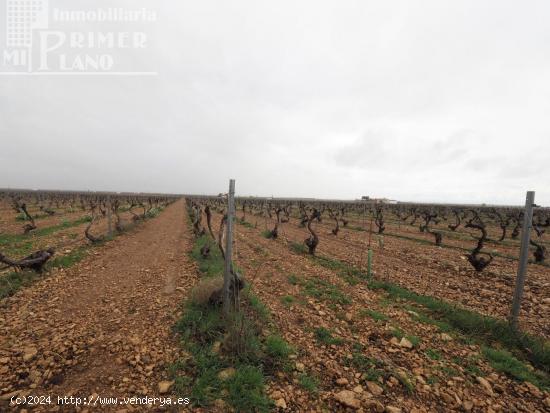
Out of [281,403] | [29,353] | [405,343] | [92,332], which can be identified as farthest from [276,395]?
[29,353]

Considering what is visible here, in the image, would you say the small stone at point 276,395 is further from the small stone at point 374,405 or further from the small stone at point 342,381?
the small stone at point 374,405

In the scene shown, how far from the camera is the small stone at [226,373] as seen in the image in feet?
12.6

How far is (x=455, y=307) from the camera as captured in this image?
6719 millimetres

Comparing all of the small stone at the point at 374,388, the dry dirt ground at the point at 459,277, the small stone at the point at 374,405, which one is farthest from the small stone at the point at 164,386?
the dry dirt ground at the point at 459,277

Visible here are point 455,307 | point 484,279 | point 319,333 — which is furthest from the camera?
point 484,279

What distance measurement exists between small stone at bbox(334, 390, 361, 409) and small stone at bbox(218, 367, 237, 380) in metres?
1.66

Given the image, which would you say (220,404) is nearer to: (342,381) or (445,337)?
(342,381)

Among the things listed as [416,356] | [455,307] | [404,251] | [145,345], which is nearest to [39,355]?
[145,345]

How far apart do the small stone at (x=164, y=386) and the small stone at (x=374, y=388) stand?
10.3ft

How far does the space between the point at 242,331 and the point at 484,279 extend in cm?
1052

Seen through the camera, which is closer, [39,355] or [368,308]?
[39,355]

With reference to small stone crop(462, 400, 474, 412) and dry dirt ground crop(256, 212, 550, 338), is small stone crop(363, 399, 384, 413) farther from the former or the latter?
dry dirt ground crop(256, 212, 550, 338)

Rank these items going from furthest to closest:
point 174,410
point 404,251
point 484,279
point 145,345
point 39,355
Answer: point 404,251, point 484,279, point 145,345, point 39,355, point 174,410

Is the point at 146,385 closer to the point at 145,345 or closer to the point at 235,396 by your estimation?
the point at 145,345
